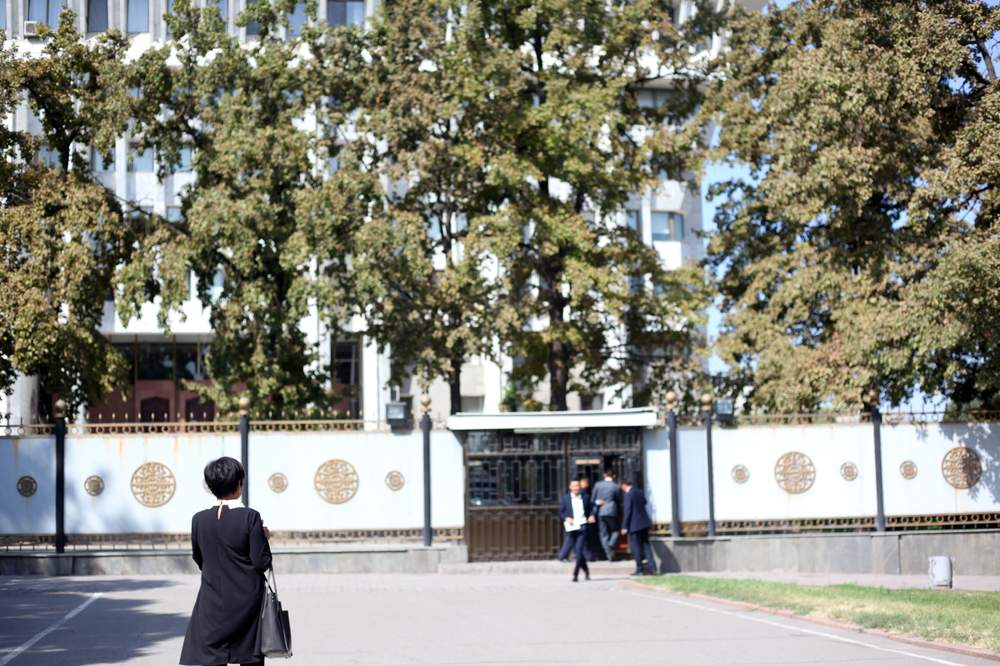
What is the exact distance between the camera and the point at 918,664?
39.6 feet

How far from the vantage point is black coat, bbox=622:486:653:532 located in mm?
23547

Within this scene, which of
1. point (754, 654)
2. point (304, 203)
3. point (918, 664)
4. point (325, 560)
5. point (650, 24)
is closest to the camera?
point (918, 664)

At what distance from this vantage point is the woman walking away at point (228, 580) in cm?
862

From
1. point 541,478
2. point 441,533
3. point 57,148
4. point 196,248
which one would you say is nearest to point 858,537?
point 541,478

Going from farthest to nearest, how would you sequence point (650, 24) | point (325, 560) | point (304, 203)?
point (650, 24)
point (304, 203)
point (325, 560)

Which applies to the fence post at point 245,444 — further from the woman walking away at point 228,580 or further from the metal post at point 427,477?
the woman walking away at point 228,580

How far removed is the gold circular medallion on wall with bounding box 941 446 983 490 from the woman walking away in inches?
762

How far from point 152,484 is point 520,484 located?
6.26 m

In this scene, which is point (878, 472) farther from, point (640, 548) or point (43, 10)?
point (43, 10)

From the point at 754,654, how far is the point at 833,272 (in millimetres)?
18676

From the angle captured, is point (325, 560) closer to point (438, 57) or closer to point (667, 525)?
point (667, 525)

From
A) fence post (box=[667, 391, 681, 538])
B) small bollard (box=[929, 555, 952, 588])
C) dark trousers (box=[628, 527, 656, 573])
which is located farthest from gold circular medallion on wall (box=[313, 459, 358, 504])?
small bollard (box=[929, 555, 952, 588])

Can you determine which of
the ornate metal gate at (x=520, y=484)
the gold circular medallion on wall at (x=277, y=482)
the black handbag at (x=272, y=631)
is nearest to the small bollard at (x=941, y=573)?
the ornate metal gate at (x=520, y=484)

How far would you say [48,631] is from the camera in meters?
15.6
